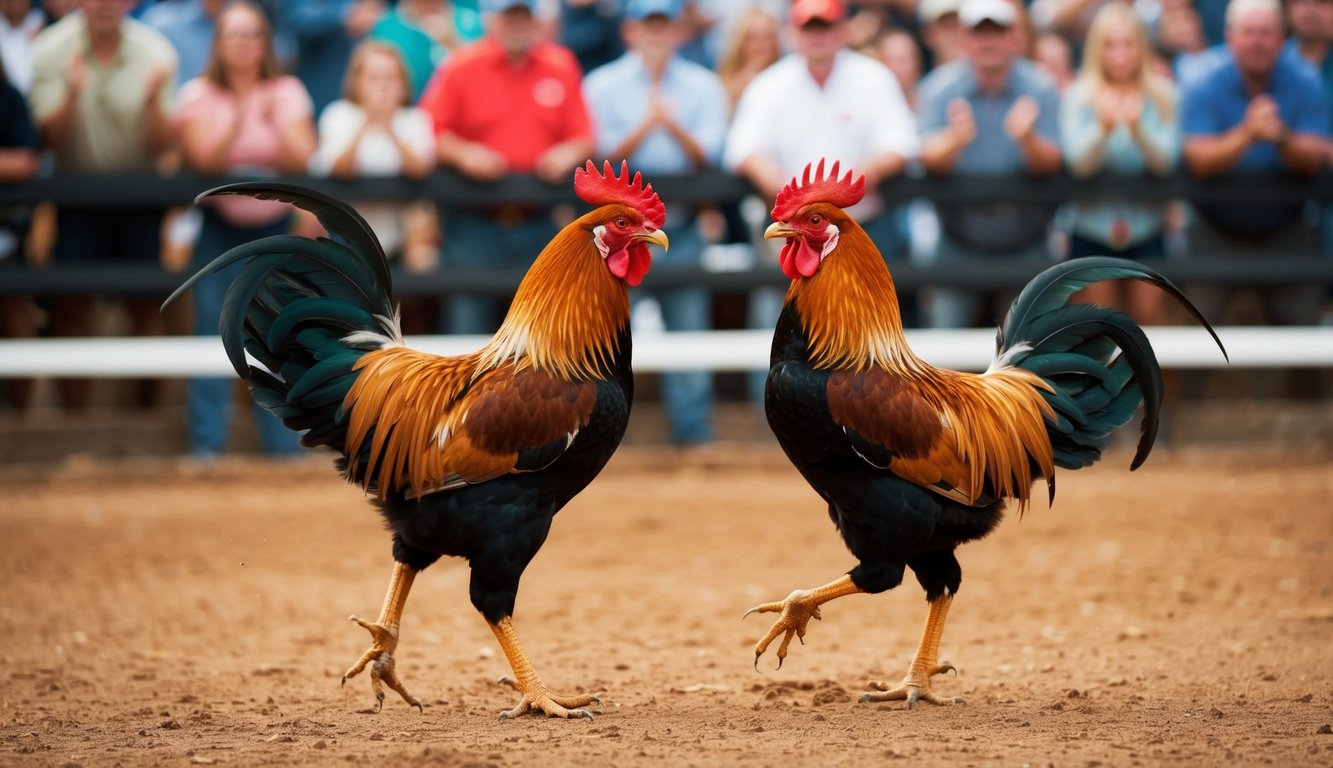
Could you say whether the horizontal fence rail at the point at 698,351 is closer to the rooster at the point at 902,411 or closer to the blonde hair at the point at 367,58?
the blonde hair at the point at 367,58

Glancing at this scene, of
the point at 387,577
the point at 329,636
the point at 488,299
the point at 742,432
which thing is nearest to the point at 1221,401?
the point at 742,432

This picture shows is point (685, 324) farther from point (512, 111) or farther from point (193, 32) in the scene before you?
point (193, 32)

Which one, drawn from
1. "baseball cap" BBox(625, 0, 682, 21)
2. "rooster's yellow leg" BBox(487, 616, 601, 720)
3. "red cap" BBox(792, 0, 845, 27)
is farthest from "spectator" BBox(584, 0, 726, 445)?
"rooster's yellow leg" BBox(487, 616, 601, 720)

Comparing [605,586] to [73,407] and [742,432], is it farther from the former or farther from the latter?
[73,407]

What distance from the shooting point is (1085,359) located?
574cm

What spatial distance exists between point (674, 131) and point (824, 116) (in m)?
1.04

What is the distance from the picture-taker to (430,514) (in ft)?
17.2

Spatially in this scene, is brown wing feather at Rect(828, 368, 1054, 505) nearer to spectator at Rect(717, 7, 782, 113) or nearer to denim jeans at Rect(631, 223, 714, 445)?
denim jeans at Rect(631, 223, 714, 445)

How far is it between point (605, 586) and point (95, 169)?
17.1ft

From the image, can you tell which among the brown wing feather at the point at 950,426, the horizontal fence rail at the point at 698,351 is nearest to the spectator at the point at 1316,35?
the horizontal fence rail at the point at 698,351

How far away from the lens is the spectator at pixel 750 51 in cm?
1156

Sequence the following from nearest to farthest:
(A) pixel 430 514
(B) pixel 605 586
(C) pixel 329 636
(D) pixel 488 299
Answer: (A) pixel 430 514, (C) pixel 329 636, (B) pixel 605 586, (D) pixel 488 299

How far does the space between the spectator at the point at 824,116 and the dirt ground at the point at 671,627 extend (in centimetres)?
204

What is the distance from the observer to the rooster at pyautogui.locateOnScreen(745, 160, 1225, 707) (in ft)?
17.3
